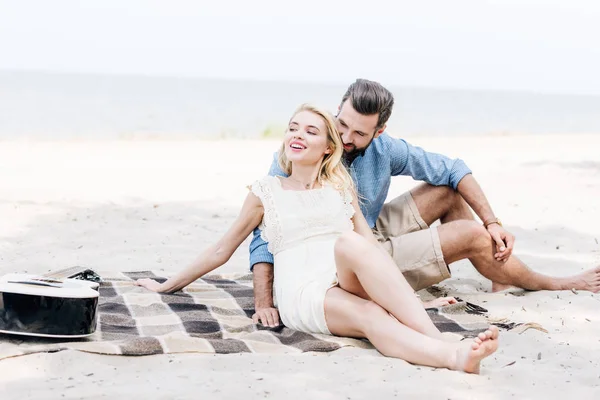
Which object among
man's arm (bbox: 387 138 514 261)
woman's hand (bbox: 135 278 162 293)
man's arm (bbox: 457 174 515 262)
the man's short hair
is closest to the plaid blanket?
woman's hand (bbox: 135 278 162 293)

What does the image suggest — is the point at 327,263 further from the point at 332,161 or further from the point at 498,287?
the point at 498,287

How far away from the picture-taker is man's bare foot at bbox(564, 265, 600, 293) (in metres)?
4.32

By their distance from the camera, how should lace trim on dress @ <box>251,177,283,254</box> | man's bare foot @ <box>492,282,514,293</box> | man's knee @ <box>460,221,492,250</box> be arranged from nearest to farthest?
lace trim on dress @ <box>251,177,283,254</box> → man's knee @ <box>460,221,492,250</box> → man's bare foot @ <box>492,282,514,293</box>

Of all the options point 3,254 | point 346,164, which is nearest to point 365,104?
point 346,164

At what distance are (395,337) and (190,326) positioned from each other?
97 cm

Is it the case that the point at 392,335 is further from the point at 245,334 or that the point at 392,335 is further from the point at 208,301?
the point at 208,301

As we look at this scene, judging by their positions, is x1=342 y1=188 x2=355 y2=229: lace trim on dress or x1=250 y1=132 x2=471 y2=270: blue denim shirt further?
x1=250 y1=132 x2=471 y2=270: blue denim shirt

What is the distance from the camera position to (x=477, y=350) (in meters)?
2.89

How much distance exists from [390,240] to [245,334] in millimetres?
1133

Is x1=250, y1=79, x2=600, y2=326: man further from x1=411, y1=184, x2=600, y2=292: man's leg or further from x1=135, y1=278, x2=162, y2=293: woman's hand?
x1=135, y1=278, x2=162, y2=293: woman's hand

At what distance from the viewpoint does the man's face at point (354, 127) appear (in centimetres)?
403

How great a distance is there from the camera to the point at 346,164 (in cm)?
420

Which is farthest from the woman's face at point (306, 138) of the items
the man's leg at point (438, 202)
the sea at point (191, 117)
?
the sea at point (191, 117)

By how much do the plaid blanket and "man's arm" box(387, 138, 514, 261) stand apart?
1.92 ft
